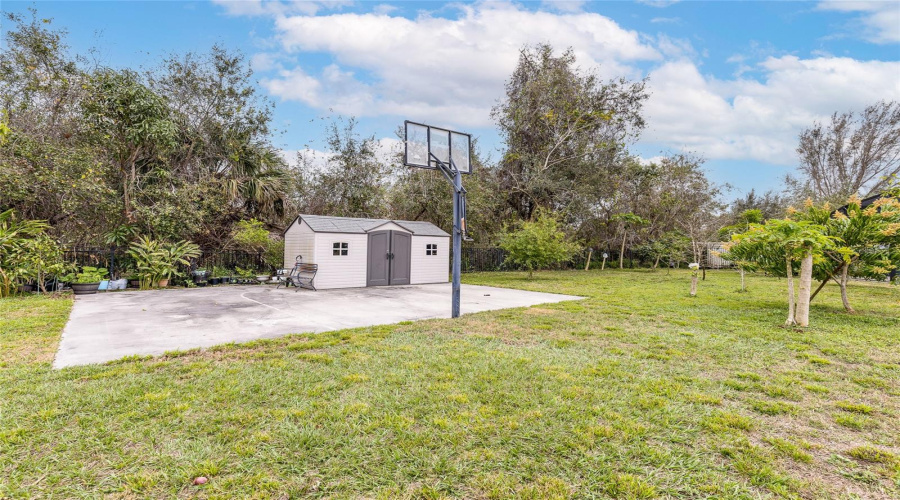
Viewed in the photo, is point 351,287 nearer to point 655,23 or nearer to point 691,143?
point 655,23

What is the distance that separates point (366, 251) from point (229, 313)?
458 centimetres

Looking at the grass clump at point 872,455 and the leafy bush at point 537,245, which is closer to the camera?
the grass clump at point 872,455

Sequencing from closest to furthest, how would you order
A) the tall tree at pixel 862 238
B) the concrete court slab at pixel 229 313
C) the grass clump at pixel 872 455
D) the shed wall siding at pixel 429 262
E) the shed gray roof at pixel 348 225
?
the grass clump at pixel 872 455 < the concrete court slab at pixel 229 313 < the tall tree at pixel 862 238 < the shed gray roof at pixel 348 225 < the shed wall siding at pixel 429 262

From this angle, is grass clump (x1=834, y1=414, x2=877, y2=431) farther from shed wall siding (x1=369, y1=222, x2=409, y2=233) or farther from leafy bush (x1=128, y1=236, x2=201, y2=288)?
leafy bush (x1=128, y1=236, x2=201, y2=288)

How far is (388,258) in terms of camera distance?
10805mm

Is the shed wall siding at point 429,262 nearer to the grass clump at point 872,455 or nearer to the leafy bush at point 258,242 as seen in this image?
the leafy bush at point 258,242

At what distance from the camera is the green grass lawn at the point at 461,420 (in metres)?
1.82

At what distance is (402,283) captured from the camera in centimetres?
1109

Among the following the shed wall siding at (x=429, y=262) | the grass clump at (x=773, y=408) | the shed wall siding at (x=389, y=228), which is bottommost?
the grass clump at (x=773, y=408)

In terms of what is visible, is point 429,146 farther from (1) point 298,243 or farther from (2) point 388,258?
(1) point 298,243

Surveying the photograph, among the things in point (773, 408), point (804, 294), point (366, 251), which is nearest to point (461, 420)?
point (773, 408)

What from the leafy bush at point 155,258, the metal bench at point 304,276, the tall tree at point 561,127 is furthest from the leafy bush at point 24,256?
the tall tree at point 561,127

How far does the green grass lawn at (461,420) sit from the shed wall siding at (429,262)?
23.1ft

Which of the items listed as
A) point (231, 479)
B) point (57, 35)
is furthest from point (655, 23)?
point (57, 35)
